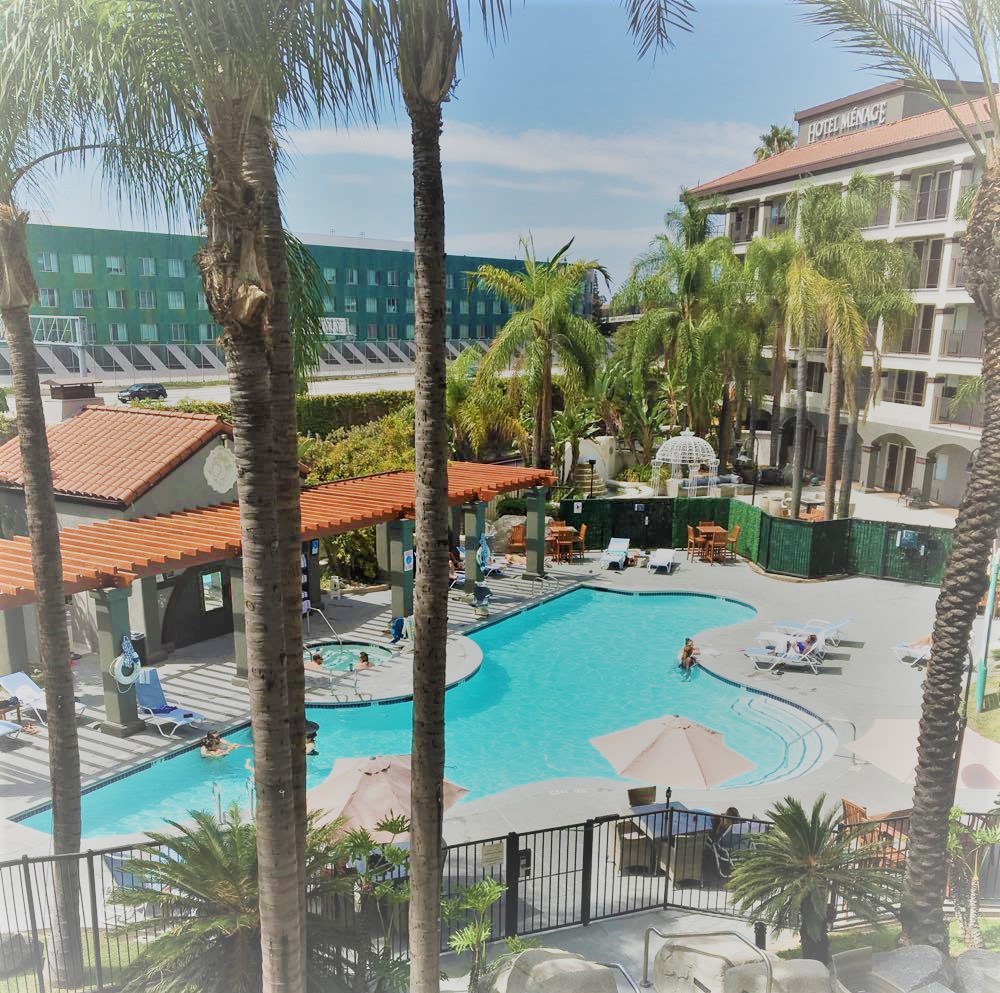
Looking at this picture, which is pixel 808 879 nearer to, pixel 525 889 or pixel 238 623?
pixel 525 889

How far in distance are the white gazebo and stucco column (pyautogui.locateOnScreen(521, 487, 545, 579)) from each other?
10.2 meters

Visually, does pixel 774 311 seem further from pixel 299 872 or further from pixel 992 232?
pixel 299 872

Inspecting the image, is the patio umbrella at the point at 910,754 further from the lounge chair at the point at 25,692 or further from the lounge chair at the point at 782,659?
the lounge chair at the point at 25,692

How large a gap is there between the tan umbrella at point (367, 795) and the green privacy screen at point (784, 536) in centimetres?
1843

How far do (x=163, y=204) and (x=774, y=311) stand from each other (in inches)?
1174

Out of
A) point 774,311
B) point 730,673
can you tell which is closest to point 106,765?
point 730,673

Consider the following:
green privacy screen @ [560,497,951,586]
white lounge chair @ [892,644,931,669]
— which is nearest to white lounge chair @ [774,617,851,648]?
white lounge chair @ [892,644,931,669]

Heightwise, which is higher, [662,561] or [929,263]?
[929,263]

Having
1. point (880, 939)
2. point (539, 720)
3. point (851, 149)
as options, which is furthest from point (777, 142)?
point (880, 939)

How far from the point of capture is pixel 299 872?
24.9 feet

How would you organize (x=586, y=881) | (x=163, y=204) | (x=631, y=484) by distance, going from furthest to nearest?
1. (x=631, y=484)
2. (x=586, y=881)
3. (x=163, y=204)

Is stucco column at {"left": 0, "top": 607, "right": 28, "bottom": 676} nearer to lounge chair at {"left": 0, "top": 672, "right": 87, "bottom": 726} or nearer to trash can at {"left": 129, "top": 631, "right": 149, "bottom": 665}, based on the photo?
lounge chair at {"left": 0, "top": 672, "right": 87, "bottom": 726}

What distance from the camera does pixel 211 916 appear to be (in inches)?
317

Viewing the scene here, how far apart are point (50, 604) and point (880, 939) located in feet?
32.8
